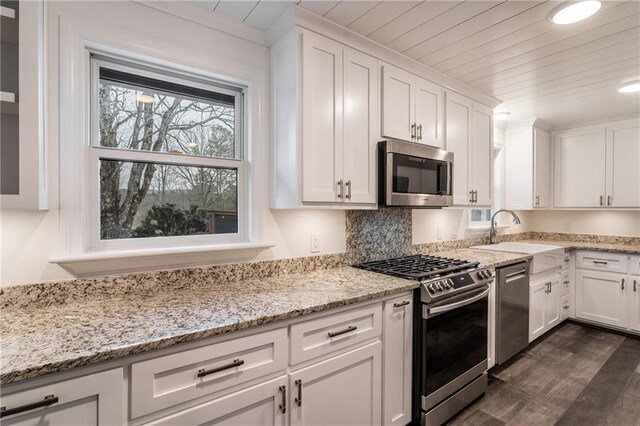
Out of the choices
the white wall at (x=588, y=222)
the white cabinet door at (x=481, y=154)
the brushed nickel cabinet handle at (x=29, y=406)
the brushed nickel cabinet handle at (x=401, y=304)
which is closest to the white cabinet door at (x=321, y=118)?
the brushed nickel cabinet handle at (x=401, y=304)

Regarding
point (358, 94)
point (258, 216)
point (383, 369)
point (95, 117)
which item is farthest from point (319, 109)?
point (383, 369)

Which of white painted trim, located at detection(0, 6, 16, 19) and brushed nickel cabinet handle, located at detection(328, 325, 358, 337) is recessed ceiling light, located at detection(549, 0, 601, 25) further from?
white painted trim, located at detection(0, 6, 16, 19)

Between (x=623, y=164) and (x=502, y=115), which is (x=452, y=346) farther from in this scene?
(x=623, y=164)

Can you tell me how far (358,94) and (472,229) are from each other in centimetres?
225

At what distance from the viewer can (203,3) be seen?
5.45 ft

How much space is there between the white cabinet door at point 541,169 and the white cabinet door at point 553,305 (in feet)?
3.35

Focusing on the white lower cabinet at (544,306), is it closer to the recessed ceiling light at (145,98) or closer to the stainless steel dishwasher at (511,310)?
the stainless steel dishwasher at (511,310)

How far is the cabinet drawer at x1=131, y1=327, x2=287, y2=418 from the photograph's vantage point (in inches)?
41.5

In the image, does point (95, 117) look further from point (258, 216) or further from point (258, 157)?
point (258, 216)

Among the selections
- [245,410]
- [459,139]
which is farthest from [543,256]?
[245,410]

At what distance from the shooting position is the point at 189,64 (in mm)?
1710

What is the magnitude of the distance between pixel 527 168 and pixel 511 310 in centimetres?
205

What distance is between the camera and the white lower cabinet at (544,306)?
116 inches

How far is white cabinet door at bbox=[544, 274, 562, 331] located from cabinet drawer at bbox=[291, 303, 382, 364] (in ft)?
8.20
